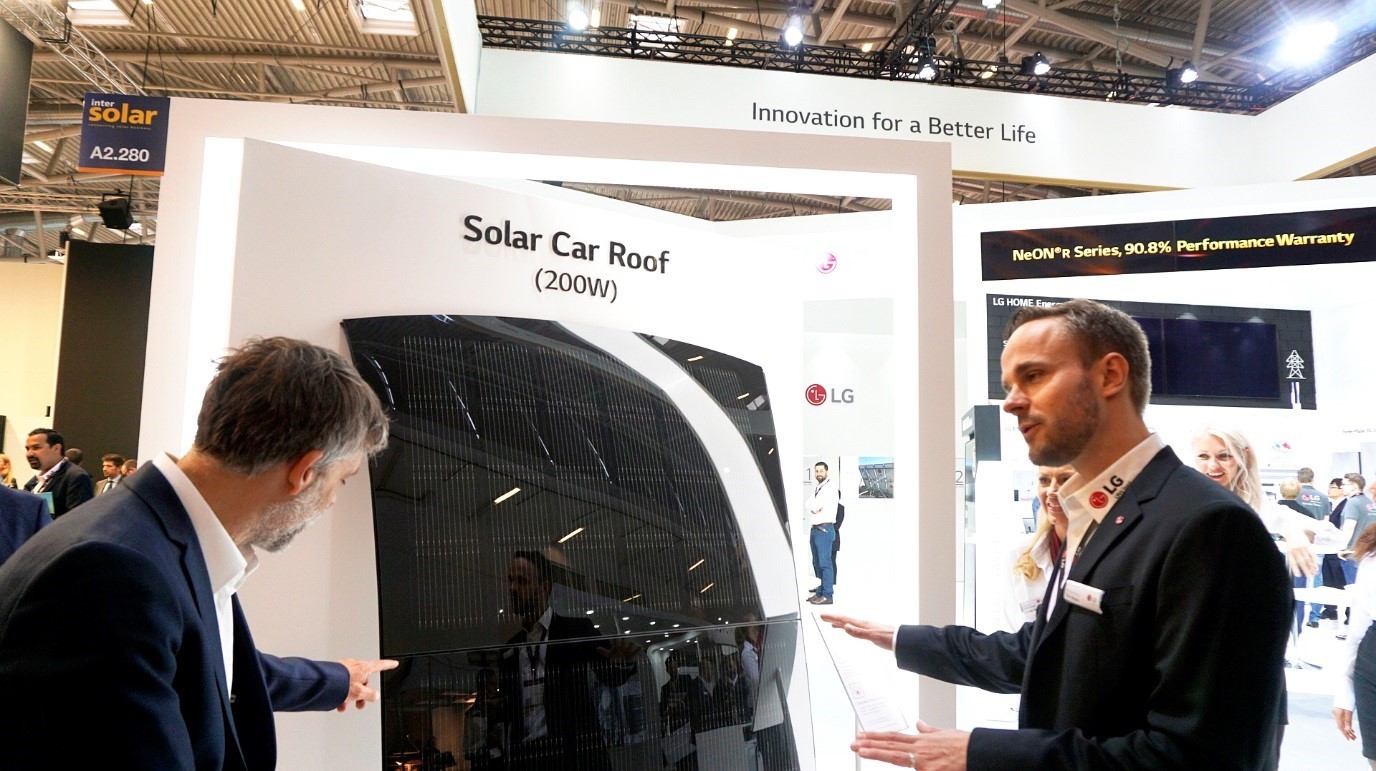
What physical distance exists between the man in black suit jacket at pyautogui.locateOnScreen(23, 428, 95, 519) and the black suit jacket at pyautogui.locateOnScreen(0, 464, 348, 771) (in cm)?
571

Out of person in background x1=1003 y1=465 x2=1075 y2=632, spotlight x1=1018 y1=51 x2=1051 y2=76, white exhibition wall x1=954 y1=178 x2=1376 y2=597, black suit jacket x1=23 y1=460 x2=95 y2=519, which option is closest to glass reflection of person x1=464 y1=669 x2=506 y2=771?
person in background x1=1003 y1=465 x2=1075 y2=632

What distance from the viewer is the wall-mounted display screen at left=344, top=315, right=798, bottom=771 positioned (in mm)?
2125

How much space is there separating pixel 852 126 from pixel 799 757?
5764 millimetres

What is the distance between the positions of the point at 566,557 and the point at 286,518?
116 cm

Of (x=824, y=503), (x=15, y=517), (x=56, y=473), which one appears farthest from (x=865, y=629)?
(x=824, y=503)

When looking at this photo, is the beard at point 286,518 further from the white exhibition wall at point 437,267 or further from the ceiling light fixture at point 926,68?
the ceiling light fixture at point 926,68

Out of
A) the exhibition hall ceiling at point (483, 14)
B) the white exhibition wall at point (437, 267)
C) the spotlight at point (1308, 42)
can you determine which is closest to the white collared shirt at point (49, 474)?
the exhibition hall ceiling at point (483, 14)

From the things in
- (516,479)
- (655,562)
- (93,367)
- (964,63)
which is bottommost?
(655,562)

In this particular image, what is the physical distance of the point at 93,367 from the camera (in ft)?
35.9

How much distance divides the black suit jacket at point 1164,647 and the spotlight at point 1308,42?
8483 mm

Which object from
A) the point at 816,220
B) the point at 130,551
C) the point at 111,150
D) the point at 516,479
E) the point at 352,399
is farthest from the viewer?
the point at 111,150

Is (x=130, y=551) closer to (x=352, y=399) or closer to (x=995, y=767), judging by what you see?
(x=352, y=399)

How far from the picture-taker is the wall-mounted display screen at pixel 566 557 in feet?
6.97

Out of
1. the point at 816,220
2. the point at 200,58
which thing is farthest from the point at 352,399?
the point at 200,58
